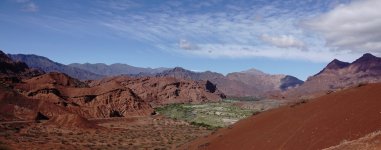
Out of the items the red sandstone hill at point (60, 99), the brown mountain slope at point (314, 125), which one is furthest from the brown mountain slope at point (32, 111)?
the brown mountain slope at point (314, 125)

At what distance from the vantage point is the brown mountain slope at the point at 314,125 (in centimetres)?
1907

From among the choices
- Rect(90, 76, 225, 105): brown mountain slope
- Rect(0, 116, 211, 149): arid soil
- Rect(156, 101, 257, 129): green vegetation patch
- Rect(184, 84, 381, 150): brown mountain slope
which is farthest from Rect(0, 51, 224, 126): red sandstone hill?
Rect(90, 76, 225, 105): brown mountain slope

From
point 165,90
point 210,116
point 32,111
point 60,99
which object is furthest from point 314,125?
point 165,90

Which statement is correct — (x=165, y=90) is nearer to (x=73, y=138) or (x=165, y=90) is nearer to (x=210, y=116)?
(x=210, y=116)

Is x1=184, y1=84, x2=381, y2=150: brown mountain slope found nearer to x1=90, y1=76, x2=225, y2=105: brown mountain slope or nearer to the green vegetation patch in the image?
the green vegetation patch

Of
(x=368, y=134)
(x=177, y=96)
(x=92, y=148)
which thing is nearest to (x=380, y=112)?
(x=368, y=134)

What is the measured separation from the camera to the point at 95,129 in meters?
60.0

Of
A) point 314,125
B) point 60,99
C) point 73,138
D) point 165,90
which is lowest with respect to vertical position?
point 73,138

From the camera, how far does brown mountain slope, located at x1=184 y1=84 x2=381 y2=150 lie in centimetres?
1907

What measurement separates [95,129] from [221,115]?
117 ft

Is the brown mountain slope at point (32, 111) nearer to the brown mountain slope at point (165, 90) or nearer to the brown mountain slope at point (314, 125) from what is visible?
the brown mountain slope at point (314, 125)

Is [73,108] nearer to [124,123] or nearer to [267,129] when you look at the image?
[124,123]

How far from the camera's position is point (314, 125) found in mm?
21688

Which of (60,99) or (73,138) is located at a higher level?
(60,99)
